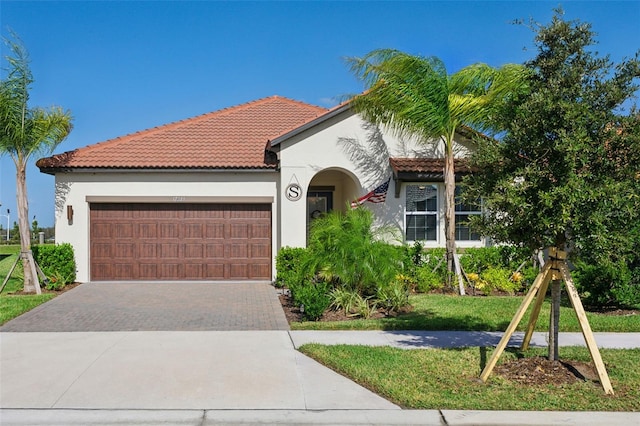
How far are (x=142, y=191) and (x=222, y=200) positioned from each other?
2.28 metres

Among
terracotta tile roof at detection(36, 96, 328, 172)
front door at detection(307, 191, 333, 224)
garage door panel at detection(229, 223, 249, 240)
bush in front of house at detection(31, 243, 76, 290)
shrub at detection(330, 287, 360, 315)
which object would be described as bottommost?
shrub at detection(330, 287, 360, 315)

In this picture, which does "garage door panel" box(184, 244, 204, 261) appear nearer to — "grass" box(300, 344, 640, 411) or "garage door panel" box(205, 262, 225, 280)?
"garage door panel" box(205, 262, 225, 280)

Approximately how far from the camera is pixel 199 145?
17.0m

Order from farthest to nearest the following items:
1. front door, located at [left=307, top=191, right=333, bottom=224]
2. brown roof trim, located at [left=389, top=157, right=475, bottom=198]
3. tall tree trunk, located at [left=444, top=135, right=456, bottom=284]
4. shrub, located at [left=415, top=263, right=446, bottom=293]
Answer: front door, located at [left=307, top=191, right=333, bottom=224] → brown roof trim, located at [left=389, top=157, right=475, bottom=198] → tall tree trunk, located at [left=444, top=135, right=456, bottom=284] → shrub, located at [left=415, top=263, right=446, bottom=293]

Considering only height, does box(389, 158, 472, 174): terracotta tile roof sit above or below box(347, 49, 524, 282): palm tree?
below

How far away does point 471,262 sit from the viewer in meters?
15.0

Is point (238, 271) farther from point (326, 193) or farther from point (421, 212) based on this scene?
point (421, 212)

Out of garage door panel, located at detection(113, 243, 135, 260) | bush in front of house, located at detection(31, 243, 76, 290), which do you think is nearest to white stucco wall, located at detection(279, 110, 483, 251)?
garage door panel, located at detection(113, 243, 135, 260)

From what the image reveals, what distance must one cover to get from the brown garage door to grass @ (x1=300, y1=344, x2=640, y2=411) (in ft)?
27.3

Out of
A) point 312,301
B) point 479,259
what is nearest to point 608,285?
point 479,259

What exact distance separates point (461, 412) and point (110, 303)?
896cm

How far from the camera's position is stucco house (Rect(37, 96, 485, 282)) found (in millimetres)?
15773

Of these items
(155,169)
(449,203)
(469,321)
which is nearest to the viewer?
(469,321)

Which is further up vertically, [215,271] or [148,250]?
[148,250]
